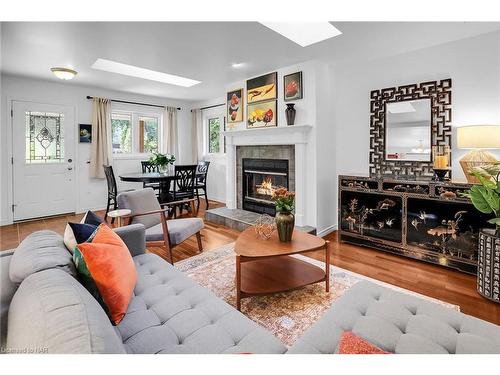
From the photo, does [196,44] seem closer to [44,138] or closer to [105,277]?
[105,277]

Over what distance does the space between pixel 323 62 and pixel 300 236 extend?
253 cm

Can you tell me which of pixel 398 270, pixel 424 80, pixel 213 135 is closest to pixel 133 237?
pixel 398 270

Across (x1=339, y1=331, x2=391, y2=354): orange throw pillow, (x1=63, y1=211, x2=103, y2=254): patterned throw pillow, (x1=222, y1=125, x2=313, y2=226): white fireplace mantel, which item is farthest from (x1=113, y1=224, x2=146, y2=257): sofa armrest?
(x1=222, y1=125, x2=313, y2=226): white fireplace mantel

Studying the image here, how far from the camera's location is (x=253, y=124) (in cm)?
454

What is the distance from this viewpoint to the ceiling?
2.72m

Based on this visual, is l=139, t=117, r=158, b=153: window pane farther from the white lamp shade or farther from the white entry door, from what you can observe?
the white lamp shade

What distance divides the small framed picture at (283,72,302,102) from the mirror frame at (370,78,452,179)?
97 cm

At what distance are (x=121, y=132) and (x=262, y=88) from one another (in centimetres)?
338

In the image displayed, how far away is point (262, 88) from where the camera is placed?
4.34m

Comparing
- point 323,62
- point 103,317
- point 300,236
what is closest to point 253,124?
point 323,62

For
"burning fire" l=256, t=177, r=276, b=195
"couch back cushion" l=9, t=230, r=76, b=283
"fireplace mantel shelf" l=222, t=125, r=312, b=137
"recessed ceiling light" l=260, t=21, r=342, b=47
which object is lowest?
"couch back cushion" l=9, t=230, r=76, b=283

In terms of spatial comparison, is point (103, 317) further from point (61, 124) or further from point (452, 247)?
point (61, 124)
